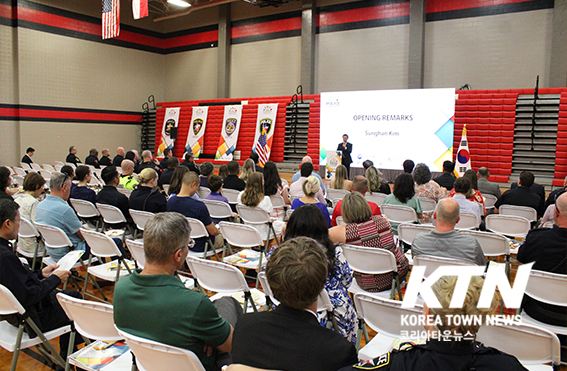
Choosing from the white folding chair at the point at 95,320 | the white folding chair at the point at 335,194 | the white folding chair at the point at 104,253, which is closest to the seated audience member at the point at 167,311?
the white folding chair at the point at 95,320

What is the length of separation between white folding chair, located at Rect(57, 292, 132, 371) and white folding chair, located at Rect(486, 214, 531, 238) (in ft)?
13.2

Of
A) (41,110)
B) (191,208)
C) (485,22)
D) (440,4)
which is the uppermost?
(440,4)

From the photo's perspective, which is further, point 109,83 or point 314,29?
point 109,83

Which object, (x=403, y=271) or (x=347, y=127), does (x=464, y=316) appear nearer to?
(x=403, y=271)

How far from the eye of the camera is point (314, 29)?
15180 mm

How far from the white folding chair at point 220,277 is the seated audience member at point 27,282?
843 millimetres

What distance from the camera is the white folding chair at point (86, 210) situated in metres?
5.06

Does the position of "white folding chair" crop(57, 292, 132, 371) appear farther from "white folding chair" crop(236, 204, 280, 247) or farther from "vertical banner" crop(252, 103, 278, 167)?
"vertical banner" crop(252, 103, 278, 167)

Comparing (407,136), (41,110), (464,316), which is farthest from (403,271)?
(41,110)

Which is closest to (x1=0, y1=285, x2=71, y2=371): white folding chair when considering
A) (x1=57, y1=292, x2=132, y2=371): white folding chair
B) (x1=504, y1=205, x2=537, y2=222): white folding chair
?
(x1=57, y1=292, x2=132, y2=371): white folding chair

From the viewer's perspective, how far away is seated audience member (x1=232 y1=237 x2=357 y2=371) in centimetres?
144

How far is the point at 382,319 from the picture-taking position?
2182 millimetres

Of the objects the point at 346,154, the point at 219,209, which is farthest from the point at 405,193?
the point at 346,154

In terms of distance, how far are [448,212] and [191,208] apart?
2.51 metres
